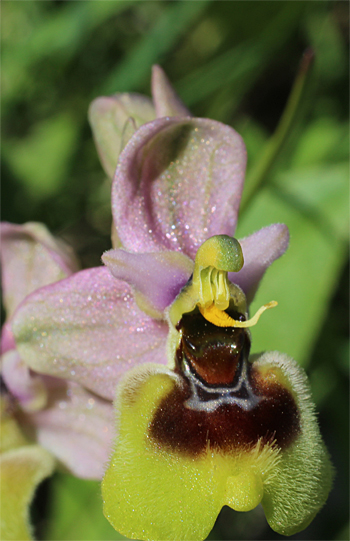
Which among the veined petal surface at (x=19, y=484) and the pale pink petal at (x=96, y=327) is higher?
the pale pink petal at (x=96, y=327)

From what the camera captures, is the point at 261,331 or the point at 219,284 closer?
the point at 219,284

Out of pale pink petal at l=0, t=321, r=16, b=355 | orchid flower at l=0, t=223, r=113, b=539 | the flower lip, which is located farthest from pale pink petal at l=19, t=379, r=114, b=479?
the flower lip

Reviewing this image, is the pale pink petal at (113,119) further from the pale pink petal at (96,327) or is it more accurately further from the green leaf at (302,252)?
the green leaf at (302,252)

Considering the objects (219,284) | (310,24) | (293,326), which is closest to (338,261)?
(293,326)

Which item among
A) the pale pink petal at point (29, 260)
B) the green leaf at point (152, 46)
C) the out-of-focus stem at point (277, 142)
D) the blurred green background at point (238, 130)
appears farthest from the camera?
the green leaf at point (152, 46)

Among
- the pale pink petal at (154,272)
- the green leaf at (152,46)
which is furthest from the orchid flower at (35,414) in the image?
the green leaf at (152,46)

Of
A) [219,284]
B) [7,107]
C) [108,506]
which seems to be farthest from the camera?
[7,107]

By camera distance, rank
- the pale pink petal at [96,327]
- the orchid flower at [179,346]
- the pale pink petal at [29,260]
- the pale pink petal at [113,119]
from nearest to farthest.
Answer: the orchid flower at [179,346]
the pale pink petal at [96,327]
the pale pink petal at [113,119]
the pale pink petal at [29,260]

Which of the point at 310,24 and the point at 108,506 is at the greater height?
the point at 310,24

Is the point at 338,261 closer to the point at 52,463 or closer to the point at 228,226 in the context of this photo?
the point at 228,226
